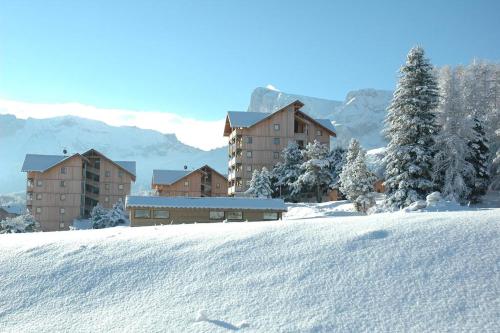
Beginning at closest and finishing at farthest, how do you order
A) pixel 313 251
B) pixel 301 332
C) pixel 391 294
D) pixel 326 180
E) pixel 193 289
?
pixel 301 332 → pixel 391 294 → pixel 193 289 → pixel 313 251 → pixel 326 180

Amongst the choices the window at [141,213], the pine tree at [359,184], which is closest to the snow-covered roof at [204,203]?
the window at [141,213]

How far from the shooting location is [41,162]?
259 feet

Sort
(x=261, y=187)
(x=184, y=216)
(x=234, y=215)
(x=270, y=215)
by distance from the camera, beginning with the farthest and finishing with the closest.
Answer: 1. (x=261, y=187)
2. (x=270, y=215)
3. (x=234, y=215)
4. (x=184, y=216)

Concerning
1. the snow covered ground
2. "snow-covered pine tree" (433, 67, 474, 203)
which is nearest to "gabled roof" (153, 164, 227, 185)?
"snow-covered pine tree" (433, 67, 474, 203)

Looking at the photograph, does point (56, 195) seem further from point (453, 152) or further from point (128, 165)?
point (453, 152)

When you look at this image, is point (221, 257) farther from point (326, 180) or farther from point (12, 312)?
point (326, 180)

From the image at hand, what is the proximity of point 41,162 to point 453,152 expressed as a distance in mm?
61016

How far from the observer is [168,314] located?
1086 centimetres

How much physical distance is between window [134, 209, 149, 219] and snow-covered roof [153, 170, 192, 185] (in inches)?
1725

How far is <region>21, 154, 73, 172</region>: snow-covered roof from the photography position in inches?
3041

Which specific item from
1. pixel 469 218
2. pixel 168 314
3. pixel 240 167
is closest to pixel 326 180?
pixel 240 167

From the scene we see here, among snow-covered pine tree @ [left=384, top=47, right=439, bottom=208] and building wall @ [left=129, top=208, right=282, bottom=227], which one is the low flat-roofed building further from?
snow-covered pine tree @ [left=384, top=47, right=439, bottom=208]

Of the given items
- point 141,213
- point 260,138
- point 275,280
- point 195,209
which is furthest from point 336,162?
point 275,280

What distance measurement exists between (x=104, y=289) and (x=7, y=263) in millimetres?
3951
